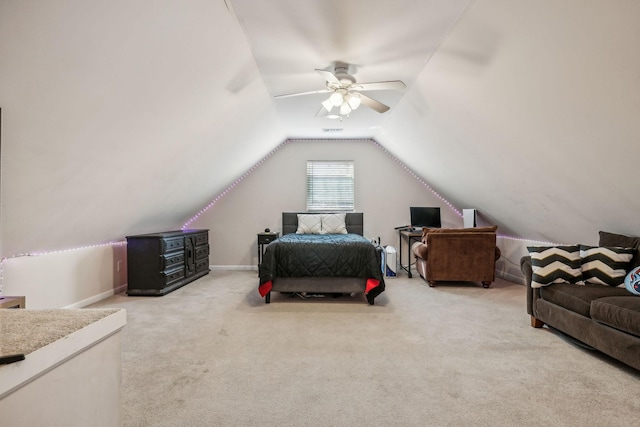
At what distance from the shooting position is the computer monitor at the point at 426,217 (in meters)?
6.00

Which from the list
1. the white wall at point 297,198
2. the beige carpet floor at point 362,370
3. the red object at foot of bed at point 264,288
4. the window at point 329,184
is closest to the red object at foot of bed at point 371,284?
the beige carpet floor at point 362,370

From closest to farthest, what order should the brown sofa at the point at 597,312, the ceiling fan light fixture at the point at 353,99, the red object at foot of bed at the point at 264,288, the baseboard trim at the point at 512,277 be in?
the brown sofa at the point at 597,312, the ceiling fan light fixture at the point at 353,99, the red object at foot of bed at the point at 264,288, the baseboard trim at the point at 512,277

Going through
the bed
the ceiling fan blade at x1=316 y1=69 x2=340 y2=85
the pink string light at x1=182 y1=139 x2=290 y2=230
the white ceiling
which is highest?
the white ceiling

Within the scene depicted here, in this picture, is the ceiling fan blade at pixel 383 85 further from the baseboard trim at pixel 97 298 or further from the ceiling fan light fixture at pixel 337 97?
the baseboard trim at pixel 97 298

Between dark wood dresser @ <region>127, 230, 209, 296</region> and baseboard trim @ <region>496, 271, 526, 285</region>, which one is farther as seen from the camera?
baseboard trim @ <region>496, 271, 526, 285</region>


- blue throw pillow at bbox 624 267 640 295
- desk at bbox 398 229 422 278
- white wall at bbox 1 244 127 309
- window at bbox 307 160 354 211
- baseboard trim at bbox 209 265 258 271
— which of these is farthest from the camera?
window at bbox 307 160 354 211

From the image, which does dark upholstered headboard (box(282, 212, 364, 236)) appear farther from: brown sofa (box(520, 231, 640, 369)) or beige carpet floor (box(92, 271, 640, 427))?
brown sofa (box(520, 231, 640, 369))

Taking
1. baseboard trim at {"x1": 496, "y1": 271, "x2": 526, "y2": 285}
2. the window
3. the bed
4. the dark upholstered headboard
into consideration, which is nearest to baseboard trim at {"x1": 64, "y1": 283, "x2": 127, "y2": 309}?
the bed

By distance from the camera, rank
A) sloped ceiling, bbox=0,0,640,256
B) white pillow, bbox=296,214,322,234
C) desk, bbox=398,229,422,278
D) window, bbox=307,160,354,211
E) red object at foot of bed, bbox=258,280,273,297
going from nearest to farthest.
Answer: sloped ceiling, bbox=0,0,640,256, red object at foot of bed, bbox=258,280,273,297, desk, bbox=398,229,422,278, white pillow, bbox=296,214,322,234, window, bbox=307,160,354,211

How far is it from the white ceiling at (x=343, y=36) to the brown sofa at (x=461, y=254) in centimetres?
211

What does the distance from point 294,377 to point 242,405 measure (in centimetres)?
41

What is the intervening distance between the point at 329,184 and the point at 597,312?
15.1 feet

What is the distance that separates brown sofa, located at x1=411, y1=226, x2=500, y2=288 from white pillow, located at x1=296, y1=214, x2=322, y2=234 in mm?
1771

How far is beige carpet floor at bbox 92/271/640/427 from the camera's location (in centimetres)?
183
